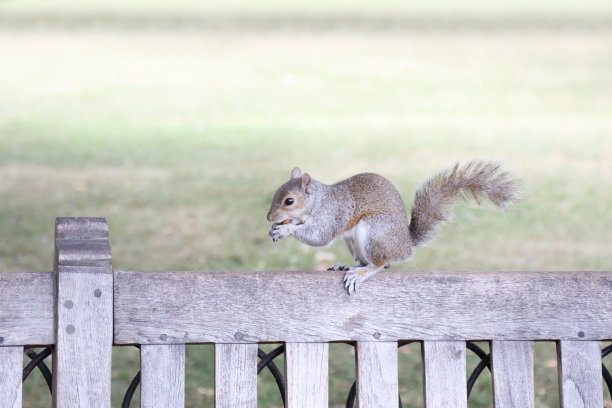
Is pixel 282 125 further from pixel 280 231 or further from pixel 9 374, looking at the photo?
pixel 9 374

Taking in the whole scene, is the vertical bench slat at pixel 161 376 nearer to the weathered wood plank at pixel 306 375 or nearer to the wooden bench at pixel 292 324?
the wooden bench at pixel 292 324

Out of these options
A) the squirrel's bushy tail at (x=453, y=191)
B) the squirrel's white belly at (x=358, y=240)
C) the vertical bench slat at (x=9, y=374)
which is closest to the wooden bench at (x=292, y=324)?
the vertical bench slat at (x=9, y=374)

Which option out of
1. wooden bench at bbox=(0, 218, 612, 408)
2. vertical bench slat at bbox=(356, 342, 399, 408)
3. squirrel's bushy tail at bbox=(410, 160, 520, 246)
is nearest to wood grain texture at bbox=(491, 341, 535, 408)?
wooden bench at bbox=(0, 218, 612, 408)

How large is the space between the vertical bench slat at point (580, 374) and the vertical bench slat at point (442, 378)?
190 mm

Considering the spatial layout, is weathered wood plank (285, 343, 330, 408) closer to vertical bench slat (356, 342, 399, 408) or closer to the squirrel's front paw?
vertical bench slat (356, 342, 399, 408)

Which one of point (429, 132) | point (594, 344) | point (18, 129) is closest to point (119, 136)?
point (18, 129)

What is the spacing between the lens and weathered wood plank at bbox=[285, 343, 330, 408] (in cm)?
162

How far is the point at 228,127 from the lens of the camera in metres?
9.91

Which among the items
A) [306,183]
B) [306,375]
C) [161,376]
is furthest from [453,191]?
[161,376]

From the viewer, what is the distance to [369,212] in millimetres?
2160

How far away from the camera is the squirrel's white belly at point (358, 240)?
2133 millimetres

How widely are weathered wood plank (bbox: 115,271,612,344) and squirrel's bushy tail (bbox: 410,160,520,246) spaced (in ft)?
1.05

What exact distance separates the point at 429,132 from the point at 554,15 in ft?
35.4

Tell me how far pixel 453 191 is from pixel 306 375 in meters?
0.69
